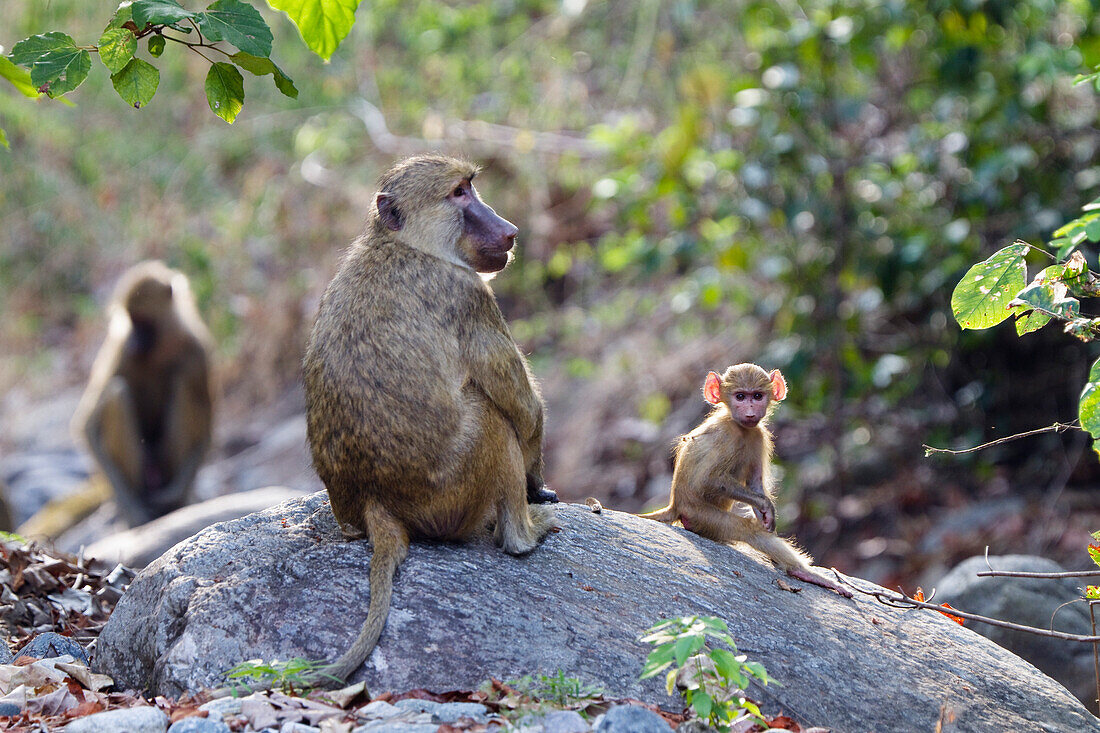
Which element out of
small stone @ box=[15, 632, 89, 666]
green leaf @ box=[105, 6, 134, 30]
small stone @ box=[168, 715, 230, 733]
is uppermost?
green leaf @ box=[105, 6, 134, 30]

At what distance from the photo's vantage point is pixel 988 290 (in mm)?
3895

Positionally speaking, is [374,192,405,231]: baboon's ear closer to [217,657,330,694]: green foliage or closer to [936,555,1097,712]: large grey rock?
[217,657,330,694]: green foliage

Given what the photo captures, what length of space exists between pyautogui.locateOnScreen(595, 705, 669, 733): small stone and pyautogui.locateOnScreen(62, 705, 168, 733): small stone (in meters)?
1.37

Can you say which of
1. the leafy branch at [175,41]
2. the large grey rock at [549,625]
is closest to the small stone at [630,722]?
the large grey rock at [549,625]

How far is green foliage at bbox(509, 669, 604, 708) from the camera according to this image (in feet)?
11.7

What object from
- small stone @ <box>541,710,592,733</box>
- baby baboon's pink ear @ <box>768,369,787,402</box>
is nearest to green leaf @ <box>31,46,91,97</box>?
small stone @ <box>541,710,592,733</box>

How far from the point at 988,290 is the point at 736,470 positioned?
1713mm

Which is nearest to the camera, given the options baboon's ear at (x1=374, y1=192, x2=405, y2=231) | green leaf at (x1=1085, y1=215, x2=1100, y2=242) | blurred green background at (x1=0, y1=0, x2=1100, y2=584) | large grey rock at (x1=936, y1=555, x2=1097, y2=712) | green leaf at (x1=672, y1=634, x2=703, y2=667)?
green leaf at (x1=1085, y1=215, x2=1100, y2=242)

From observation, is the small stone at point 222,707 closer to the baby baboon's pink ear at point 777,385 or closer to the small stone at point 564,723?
the small stone at point 564,723

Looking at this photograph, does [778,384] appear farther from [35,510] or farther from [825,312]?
[35,510]

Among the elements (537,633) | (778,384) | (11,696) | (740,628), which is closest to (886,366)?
(778,384)

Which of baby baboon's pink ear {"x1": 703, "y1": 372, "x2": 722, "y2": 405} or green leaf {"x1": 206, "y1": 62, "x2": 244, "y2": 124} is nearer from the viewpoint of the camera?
green leaf {"x1": 206, "y1": 62, "x2": 244, "y2": 124}

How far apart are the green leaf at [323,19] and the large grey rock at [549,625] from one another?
1969mm

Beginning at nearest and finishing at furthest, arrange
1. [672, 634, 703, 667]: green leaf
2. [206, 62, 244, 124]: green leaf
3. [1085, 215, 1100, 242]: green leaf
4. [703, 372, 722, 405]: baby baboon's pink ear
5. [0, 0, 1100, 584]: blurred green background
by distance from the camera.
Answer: [1085, 215, 1100, 242]: green leaf → [672, 634, 703, 667]: green leaf → [206, 62, 244, 124]: green leaf → [703, 372, 722, 405]: baby baboon's pink ear → [0, 0, 1100, 584]: blurred green background
